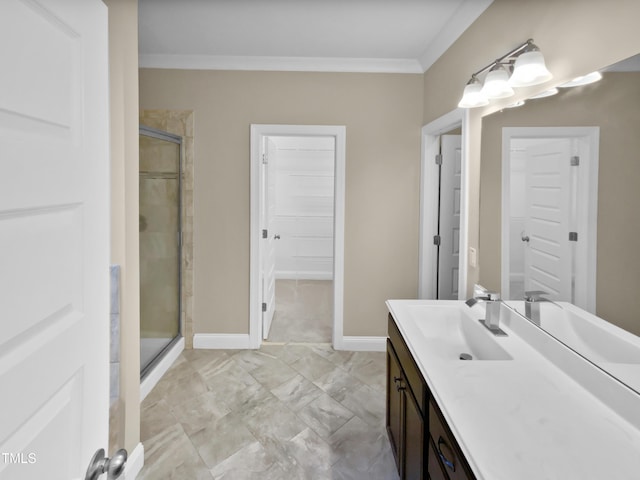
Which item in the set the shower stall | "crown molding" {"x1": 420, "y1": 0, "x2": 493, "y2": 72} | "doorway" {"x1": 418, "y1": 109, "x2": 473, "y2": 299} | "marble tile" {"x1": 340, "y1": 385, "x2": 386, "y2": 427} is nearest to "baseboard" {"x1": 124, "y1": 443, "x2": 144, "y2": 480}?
the shower stall

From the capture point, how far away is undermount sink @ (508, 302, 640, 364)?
1.14 m

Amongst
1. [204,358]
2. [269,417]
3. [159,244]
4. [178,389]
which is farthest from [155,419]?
[159,244]

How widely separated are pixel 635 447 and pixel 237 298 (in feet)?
9.50

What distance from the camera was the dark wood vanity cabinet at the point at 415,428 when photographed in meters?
1.08

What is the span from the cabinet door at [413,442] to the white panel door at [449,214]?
71.0 inches

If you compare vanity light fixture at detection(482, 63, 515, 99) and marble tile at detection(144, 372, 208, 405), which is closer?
vanity light fixture at detection(482, 63, 515, 99)

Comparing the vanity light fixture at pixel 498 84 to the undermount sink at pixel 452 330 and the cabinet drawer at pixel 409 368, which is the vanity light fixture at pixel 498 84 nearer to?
the undermount sink at pixel 452 330

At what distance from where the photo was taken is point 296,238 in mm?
6309

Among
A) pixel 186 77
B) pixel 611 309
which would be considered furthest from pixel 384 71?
pixel 611 309

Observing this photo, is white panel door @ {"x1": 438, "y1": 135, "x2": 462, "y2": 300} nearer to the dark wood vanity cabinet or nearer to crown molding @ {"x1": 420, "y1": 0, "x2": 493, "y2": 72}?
crown molding @ {"x1": 420, "y1": 0, "x2": 493, "y2": 72}

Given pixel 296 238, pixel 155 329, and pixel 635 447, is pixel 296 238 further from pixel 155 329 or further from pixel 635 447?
pixel 635 447

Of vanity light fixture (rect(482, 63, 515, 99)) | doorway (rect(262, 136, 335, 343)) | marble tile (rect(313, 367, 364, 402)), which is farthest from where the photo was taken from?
doorway (rect(262, 136, 335, 343))

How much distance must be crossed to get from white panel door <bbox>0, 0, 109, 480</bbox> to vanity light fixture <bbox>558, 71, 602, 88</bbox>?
1474mm

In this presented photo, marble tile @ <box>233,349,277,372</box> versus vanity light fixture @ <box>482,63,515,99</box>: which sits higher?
vanity light fixture @ <box>482,63,515,99</box>
